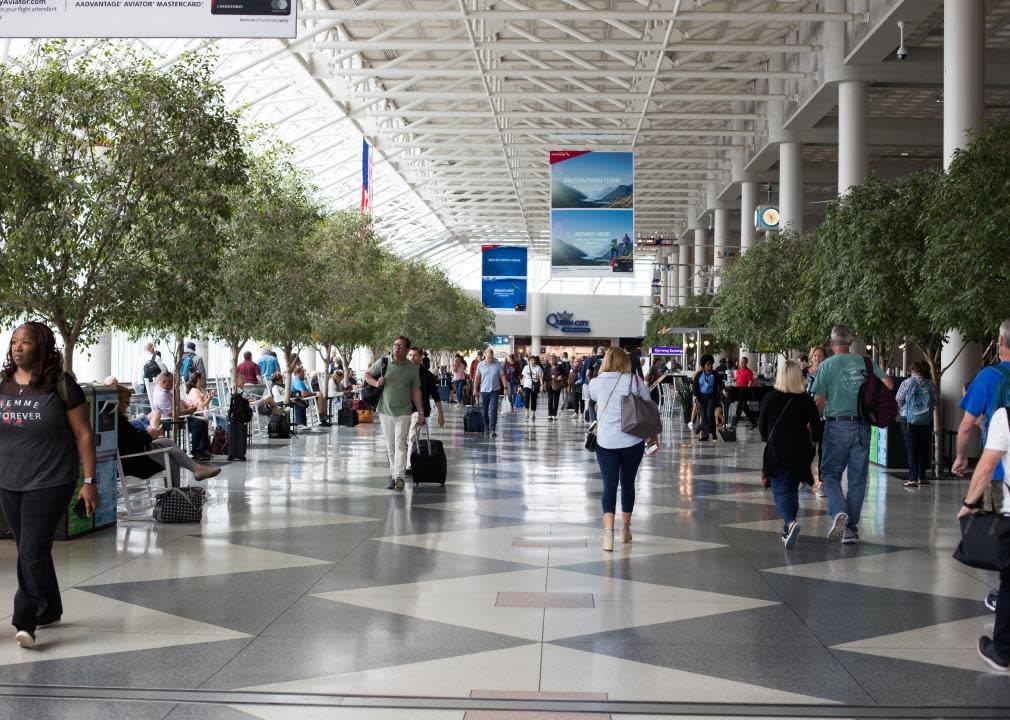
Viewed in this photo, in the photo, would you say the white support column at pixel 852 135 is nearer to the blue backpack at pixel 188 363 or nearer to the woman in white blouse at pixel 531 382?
the woman in white blouse at pixel 531 382

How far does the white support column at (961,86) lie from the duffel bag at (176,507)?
1146cm

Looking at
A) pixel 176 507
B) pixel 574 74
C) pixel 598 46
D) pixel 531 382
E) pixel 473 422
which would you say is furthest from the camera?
pixel 531 382

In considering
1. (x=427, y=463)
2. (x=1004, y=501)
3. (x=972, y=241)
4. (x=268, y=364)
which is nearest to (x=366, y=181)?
(x=268, y=364)

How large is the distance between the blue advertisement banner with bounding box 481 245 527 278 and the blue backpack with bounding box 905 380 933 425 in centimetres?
3293

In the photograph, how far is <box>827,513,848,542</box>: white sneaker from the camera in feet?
30.3

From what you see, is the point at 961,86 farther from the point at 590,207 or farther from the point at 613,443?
the point at 613,443

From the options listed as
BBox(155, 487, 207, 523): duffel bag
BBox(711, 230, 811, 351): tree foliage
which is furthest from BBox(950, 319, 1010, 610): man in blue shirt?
BBox(711, 230, 811, 351): tree foliage

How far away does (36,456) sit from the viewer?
5.78m

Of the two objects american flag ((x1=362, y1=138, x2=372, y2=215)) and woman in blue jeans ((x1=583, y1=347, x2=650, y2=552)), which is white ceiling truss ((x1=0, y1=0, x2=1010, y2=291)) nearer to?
american flag ((x1=362, y1=138, x2=372, y2=215))

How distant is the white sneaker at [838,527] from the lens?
925cm

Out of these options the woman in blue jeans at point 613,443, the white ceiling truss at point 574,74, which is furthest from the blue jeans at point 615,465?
the white ceiling truss at point 574,74

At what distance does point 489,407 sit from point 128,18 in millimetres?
16448

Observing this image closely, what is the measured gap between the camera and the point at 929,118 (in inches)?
1358

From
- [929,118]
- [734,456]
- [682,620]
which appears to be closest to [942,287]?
[734,456]
